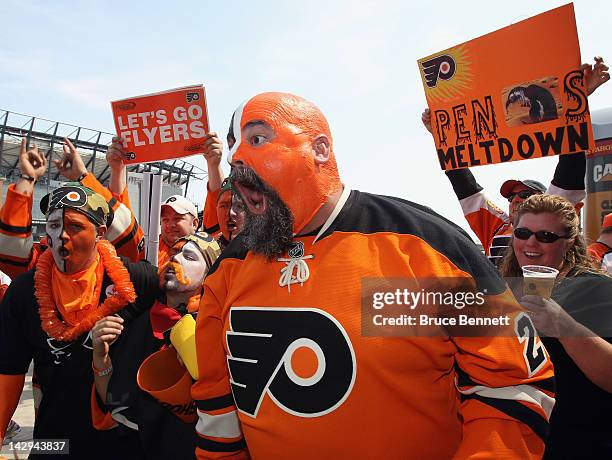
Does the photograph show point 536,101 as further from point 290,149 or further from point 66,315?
A: point 66,315

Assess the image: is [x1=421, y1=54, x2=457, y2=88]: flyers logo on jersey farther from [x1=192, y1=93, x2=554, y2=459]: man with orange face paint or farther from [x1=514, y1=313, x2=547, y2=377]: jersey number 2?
[x1=514, y1=313, x2=547, y2=377]: jersey number 2

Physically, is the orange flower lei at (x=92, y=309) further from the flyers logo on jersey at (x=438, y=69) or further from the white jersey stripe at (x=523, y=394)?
the flyers logo on jersey at (x=438, y=69)

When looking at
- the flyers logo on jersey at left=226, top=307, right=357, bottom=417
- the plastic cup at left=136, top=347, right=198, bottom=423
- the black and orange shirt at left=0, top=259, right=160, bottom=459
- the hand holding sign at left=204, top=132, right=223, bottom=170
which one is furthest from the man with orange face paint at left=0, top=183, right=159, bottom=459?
the hand holding sign at left=204, top=132, right=223, bottom=170

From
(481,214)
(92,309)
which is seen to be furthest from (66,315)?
(481,214)

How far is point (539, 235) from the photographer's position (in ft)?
7.75

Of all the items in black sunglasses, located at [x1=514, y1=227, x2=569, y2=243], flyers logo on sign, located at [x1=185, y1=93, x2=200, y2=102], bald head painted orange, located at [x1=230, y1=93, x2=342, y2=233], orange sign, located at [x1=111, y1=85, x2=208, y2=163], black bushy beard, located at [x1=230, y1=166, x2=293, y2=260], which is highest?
flyers logo on sign, located at [x1=185, y1=93, x2=200, y2=102]

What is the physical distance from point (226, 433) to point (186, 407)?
0.43 metres

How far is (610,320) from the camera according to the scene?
1.90 m

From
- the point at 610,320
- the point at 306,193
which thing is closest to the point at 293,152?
the point at 306,193

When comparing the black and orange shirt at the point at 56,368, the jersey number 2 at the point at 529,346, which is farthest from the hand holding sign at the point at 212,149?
the jersey number 2 at the point at 529,346

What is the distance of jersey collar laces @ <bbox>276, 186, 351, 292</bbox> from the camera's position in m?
1.62

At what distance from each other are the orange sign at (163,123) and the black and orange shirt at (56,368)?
2053 mm

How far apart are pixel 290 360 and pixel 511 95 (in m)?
3.20

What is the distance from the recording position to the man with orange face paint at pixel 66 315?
2.66 metres
